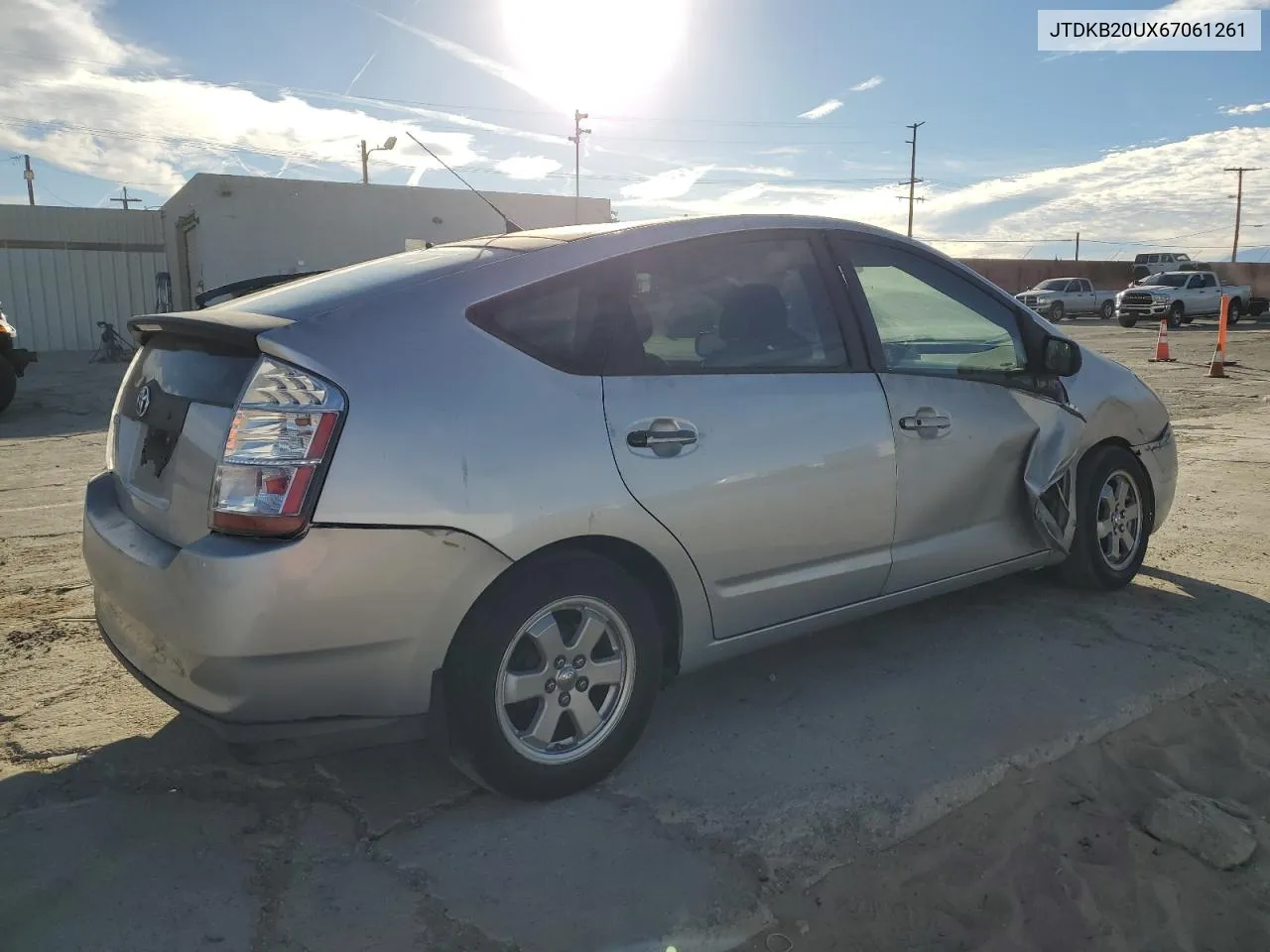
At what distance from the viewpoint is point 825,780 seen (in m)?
2.87

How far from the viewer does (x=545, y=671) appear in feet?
8.70

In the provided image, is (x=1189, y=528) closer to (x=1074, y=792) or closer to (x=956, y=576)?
(x=956, y=576)

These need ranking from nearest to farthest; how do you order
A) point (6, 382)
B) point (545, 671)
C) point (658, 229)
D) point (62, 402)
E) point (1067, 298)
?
1. point (545, 671)
2. point (658, 229)
3. point (6, 382)
4. point (62, 402)
5. point (1067, 298)

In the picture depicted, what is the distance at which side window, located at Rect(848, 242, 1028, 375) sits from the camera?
3.52m

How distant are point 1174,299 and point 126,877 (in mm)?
34078

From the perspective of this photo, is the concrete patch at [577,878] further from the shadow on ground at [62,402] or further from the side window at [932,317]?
the shadow on ground at [62,402]

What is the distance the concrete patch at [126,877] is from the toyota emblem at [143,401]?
3.62ft

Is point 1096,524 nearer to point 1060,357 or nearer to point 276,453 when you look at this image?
point 1060,357

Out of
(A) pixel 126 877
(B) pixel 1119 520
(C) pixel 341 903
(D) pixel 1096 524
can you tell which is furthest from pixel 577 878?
(B) pixel 1119 520

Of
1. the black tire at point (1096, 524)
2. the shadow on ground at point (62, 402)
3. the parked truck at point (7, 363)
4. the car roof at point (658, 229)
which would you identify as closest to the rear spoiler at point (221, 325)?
the car roof at point (658, 229)

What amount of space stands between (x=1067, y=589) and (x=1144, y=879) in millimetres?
2152

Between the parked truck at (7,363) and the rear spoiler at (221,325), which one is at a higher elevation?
the rear spoiler at (221,325)

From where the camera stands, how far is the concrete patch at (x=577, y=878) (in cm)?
225

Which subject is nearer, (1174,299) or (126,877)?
(126,877)
